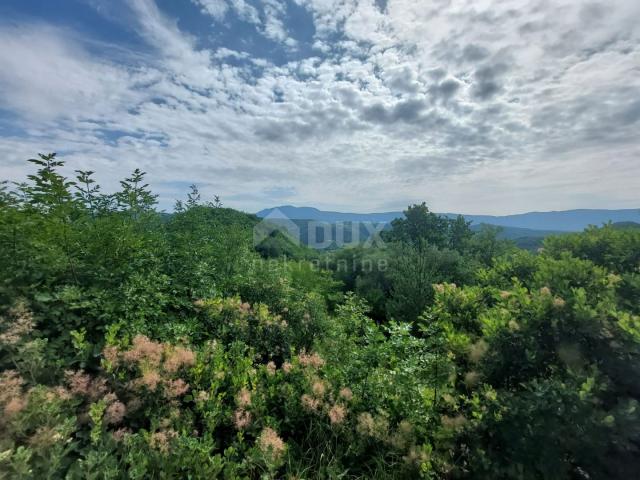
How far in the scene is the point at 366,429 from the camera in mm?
2676

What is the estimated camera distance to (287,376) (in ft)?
10.5

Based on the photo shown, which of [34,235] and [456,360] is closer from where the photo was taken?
[456,360]

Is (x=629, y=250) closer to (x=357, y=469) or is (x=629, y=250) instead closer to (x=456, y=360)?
(x=456, y=360)

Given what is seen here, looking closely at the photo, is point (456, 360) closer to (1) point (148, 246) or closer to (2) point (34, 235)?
(1) point (148, 246)

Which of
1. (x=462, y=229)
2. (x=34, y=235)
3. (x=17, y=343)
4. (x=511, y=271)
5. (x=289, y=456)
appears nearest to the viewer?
(x=17, y=343)

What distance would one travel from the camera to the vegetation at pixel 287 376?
1.92 metres

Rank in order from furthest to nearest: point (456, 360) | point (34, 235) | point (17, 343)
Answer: point (34, 235) < point (456, 360) < point (17, 343)

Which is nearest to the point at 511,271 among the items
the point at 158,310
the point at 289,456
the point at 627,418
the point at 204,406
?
the point at 627,418

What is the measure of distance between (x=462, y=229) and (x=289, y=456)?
25605 mm

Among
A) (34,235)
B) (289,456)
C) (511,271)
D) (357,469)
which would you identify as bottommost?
(357,469)

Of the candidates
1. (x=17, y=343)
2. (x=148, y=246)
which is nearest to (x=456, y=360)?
(x=17, y=343)

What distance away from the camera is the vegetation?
6.30ft

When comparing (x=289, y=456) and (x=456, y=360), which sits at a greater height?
(x=456, y=360)

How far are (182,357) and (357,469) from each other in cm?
194
